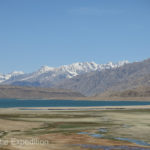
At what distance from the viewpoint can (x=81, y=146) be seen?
145ft

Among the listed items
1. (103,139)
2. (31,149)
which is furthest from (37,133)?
(31,149)

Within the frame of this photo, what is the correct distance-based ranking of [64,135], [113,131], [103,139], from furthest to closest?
[113,131] < [64,135] < [103,139]

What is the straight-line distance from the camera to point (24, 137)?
50.7 m

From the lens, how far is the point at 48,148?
42.1 metres

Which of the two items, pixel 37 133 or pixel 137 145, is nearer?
pixel 137 145

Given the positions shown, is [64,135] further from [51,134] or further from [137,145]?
[137,145]

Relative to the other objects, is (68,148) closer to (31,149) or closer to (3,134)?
(31,149)

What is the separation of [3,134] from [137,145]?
64.7ft

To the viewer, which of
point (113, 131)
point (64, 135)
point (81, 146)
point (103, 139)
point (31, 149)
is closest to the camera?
point (31, 149)

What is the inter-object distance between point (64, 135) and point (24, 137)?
5.77 meters

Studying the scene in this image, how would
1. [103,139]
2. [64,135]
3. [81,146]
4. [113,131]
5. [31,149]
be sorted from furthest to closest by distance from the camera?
[113,131]
[64,135]
[103,139]
[81,146]
[31,149]

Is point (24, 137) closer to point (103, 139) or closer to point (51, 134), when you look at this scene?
point (51, 134)

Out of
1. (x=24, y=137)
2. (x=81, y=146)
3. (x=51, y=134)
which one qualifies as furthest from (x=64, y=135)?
(x=81, y=146)

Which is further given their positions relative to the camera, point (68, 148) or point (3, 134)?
point (3, 134)
